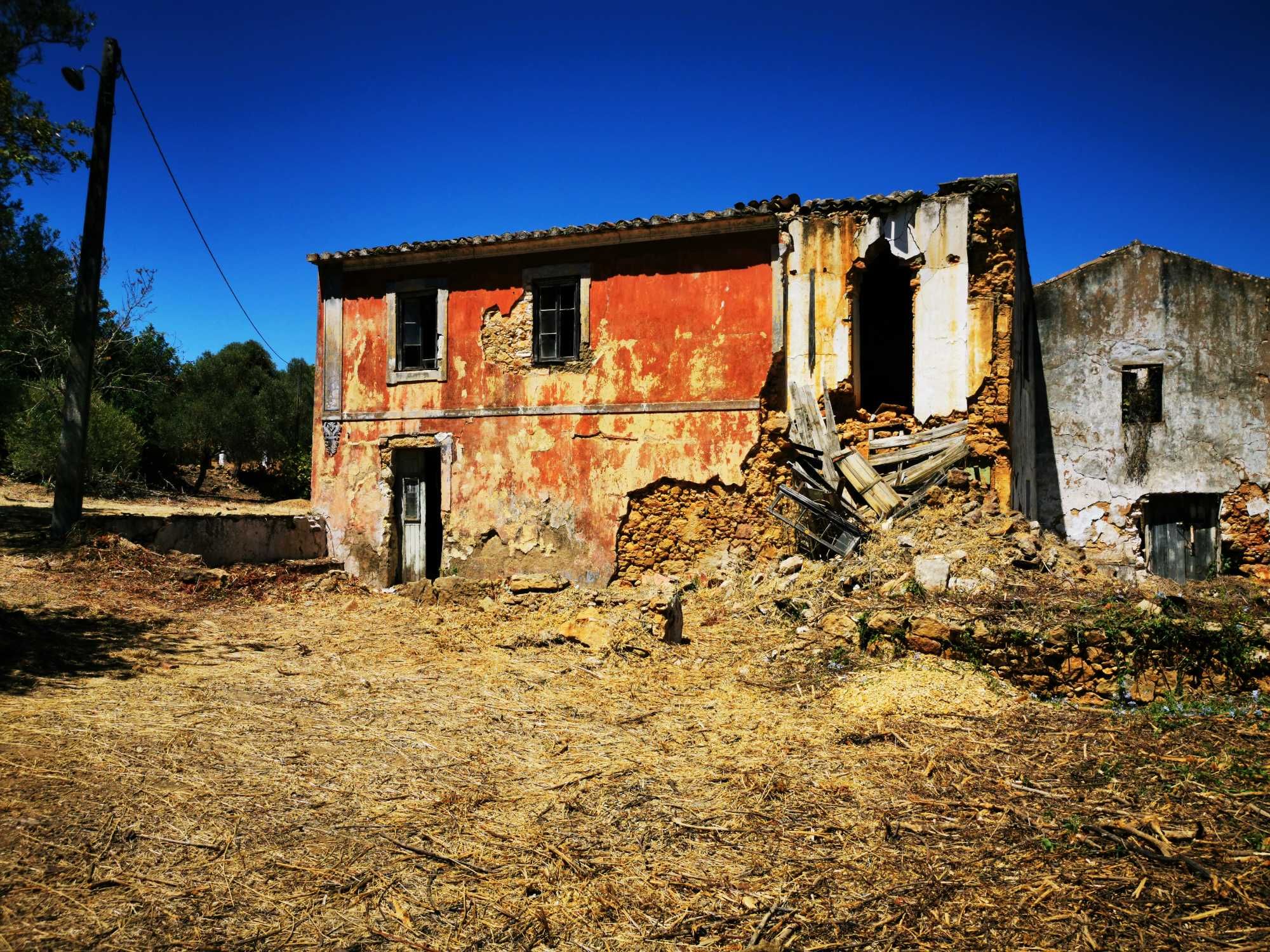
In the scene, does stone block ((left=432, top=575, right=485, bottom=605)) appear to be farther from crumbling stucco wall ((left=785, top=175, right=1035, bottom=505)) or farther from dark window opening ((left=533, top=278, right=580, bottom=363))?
crumbling stucco wall ((left=785, top=175, right=1035, bottom=505))

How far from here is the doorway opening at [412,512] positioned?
13.7 meters

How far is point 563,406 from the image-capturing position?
12609 mm

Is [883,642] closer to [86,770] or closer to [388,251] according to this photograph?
[86,770]

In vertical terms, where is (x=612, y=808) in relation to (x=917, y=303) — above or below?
below

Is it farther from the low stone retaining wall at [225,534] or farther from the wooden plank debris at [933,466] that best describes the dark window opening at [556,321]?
the wooden plank debris at [933,466]

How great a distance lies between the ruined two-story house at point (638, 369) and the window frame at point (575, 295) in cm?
3

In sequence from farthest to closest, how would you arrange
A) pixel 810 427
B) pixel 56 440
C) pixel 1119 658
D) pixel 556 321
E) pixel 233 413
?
pixel 233 413 < pixel 56 440 < pixel 556 321 < pixel 810 427 < pixel 1119 658

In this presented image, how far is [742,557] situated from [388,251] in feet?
26.5

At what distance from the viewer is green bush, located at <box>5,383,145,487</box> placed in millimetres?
18609

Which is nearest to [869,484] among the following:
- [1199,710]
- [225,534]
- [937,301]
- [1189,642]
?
[937,301]

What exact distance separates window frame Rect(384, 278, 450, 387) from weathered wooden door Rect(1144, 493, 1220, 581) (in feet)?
43.2

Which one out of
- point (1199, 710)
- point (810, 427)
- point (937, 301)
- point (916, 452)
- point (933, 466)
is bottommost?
point (1199, 710)

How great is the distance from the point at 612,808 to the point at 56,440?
2033cm

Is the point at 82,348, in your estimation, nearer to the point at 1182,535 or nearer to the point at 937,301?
the point at 937,301
